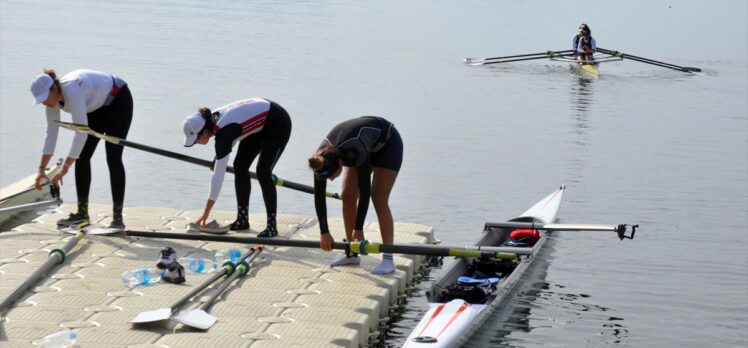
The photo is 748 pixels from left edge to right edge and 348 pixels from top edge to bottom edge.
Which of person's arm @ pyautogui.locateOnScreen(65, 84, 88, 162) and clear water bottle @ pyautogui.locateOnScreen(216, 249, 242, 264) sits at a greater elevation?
person's arm @ pyautogui.locateOnScreen(65, 84, 88, 162)

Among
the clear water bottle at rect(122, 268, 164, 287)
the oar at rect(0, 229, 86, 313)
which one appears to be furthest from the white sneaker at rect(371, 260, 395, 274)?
the oar at rect(0, 229, 86, 313)

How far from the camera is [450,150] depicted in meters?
22.7

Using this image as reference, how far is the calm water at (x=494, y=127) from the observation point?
13.7 m

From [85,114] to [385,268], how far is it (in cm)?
325

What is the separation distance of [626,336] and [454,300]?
2690 millimetres

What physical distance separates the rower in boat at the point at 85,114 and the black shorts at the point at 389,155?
2811mm

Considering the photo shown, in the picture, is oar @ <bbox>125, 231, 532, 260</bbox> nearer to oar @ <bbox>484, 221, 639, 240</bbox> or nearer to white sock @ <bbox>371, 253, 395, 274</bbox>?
white sock @ <bbox>371, 253, 395, 274</bbox>

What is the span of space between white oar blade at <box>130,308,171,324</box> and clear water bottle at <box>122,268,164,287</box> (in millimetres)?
1030

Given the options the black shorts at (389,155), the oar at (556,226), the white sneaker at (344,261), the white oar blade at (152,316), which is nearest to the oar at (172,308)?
the white oar blade at (152,316)

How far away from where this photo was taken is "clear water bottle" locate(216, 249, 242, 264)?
34.9 feet

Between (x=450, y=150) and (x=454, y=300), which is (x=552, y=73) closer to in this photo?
(x=450, y=150)

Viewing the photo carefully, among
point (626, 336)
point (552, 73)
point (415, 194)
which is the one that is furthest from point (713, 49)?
point (626, 336)

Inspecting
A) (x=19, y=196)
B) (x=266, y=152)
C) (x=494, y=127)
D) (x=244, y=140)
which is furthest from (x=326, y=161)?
(x=494, y=127)

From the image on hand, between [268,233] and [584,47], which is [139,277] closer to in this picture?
[268,233]
